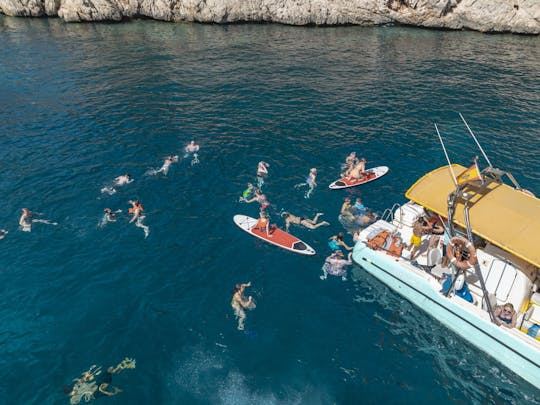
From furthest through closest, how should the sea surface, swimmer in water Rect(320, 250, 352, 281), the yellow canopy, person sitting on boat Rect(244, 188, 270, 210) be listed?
person sitting on boat Rect(244, 188, 270, 210) → swimmer in water Rect(320, 250, 352, 281) → the sea surface → the yellow canopy

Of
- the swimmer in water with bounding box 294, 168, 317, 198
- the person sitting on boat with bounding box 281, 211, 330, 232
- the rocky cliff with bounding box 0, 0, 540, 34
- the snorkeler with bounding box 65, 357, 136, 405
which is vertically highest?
the rocky cliff with bounding box 0, 0, 540, 34

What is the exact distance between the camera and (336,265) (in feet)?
66.7

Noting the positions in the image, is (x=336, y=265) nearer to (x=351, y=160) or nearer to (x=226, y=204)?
(x=226, y=204)

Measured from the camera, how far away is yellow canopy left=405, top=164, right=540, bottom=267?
14.9 metres

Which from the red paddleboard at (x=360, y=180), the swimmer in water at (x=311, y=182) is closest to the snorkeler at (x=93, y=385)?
the swimmer in water at (x=311, y=182)

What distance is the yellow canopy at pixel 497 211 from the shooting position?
14.9 m

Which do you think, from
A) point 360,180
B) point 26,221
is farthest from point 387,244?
point 26,221

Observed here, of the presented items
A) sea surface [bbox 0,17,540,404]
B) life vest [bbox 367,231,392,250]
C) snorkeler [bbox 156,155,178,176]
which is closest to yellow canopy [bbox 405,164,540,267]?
life vest [bbox 367,231,392,250]

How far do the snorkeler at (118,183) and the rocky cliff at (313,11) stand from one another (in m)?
50.6

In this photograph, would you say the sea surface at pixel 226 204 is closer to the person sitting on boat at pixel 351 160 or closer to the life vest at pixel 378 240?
the person sitting on boat at pixel 351 160

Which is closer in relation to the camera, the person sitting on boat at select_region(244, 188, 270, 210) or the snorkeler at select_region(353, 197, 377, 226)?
the snorkeler at select_region(353, 197, 377, 226)

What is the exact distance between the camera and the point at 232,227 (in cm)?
2350

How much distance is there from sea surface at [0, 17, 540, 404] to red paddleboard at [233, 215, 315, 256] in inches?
20.1

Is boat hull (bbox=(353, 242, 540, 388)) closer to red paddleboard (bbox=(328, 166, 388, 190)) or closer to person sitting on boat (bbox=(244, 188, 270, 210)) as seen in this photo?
red paddleboard (bbox=(328, 166, 388, 190))
